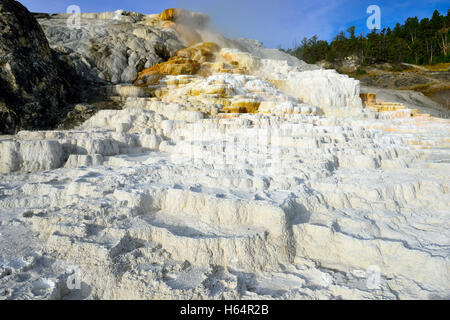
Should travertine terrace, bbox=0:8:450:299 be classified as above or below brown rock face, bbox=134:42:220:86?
below

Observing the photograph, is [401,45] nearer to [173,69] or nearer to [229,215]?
[173,69]

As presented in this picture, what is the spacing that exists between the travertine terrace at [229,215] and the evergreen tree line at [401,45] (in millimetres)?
29932

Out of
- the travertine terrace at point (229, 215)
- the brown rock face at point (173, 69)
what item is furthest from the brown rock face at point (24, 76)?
the brown rock face at point (173, 69)

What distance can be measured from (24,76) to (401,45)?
3695 cm

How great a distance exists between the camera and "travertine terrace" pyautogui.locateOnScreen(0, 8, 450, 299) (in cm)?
246

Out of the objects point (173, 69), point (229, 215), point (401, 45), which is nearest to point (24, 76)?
point (173, 69)

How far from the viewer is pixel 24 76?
8133mm

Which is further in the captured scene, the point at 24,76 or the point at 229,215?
the point at 24,76

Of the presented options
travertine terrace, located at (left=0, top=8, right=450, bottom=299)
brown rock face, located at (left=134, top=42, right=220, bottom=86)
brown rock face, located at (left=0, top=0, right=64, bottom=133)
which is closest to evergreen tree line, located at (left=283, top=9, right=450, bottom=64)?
brown rock face, located at (left=134, top=42, right=220, bottom=86)

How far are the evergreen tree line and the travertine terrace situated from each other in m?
29.9

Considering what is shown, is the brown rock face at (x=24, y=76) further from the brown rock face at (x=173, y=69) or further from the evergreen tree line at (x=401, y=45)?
the evergreen tree line at (x=401, y=45)

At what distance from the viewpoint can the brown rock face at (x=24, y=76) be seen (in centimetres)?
758

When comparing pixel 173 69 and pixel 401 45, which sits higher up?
pixel 401 45

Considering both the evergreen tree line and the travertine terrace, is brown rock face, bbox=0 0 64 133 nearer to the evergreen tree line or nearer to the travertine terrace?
the travertine terrace
